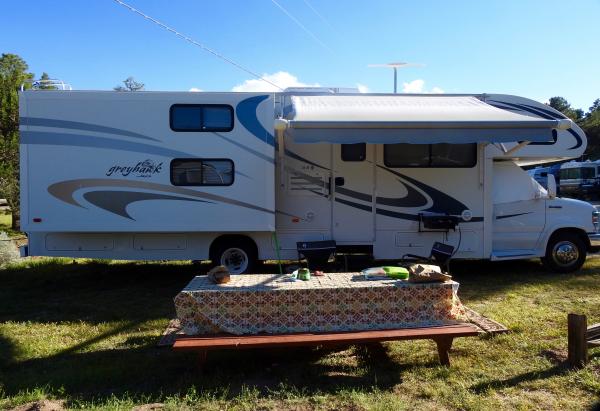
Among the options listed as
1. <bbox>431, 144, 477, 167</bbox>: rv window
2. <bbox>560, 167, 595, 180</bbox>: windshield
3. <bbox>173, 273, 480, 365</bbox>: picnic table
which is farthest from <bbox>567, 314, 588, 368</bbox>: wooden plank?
<bbox>560, 167, 595, 180</bbox>: windshield

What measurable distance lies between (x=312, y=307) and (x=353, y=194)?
3641 mm

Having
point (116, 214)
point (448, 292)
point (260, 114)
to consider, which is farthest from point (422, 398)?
point (116, 214)

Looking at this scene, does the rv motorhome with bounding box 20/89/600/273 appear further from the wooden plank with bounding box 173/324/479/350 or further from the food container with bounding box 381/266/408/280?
the wooden plank with bounding box 173/324/479/350

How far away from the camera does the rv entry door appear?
25.8ft

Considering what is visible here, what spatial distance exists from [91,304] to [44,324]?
3.20ft

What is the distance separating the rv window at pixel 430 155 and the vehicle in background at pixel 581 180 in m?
23.9

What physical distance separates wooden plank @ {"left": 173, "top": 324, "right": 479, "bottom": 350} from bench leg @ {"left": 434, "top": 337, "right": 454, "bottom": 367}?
10 centimetres

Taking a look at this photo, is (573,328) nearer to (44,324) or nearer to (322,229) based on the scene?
(322,229)

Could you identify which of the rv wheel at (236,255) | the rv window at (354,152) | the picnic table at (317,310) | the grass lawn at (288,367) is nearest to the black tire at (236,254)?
the rv wheel at (236,255)

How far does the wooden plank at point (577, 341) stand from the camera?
13.8 ft

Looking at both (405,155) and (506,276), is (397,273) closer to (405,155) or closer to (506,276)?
(405,155)

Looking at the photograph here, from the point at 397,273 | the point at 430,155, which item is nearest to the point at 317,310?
the point at 397,273

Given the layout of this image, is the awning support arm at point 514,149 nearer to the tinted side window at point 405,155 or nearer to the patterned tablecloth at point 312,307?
the tinted side window at point 405,155

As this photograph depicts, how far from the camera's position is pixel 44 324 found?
19.9 feet
